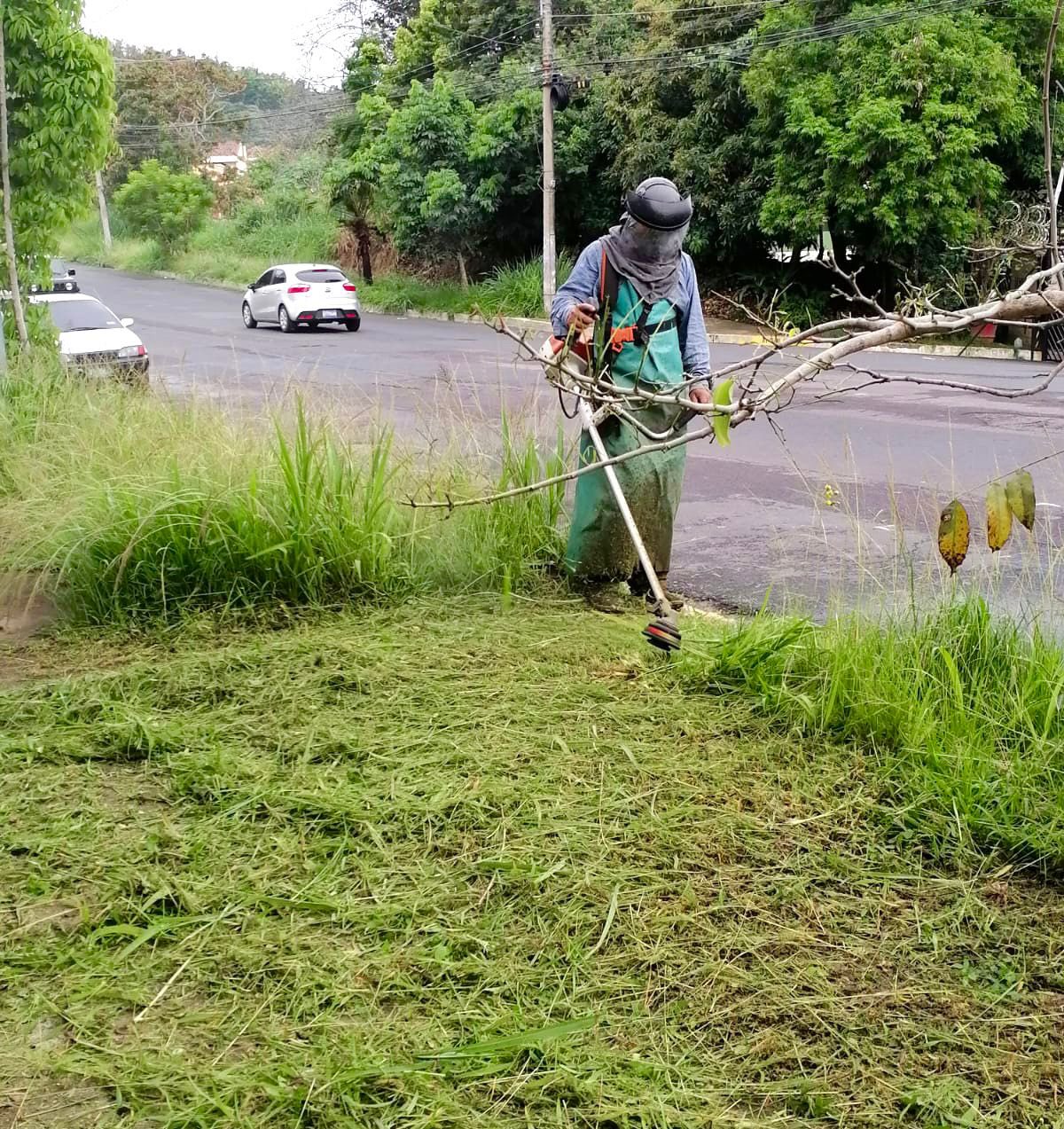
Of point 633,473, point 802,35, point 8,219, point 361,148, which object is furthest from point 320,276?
point 633,473

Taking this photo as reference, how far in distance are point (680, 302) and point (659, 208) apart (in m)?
0.42

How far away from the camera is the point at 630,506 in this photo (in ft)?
16.1

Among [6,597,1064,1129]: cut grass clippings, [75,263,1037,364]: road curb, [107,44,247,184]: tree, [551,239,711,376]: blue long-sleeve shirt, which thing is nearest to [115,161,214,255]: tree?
[107,44,247,184]: tree

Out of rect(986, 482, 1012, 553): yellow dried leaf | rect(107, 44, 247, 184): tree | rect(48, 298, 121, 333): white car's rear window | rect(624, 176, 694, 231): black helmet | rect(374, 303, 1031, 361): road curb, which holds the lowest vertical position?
rect(374, 303, 1031, 361): road curb

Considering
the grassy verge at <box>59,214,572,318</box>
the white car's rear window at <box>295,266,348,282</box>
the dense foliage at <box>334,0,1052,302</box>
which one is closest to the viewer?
the dense foliage at <box>334,0,1052,302</box>

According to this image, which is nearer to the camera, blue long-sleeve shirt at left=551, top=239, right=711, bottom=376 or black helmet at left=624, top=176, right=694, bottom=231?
black helmet at left=624, top=176, right=694, bottom=231

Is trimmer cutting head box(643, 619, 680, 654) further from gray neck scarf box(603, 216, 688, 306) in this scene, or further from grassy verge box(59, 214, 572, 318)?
grassy verge box(59, 214, 572, 318)

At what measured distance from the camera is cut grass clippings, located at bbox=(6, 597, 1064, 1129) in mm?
2207

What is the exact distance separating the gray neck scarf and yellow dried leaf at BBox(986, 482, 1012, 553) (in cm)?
310

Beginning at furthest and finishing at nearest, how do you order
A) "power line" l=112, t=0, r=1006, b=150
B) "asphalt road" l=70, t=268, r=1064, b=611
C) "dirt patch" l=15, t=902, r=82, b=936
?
"power line" l=112, t=0, r=1006, b=150 → "asphalt road" l=70, t=268, r=1064, b=611 → "dirt patch" l=15, t=902, r=82, b=936

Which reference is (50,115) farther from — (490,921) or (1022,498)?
(1022,498)

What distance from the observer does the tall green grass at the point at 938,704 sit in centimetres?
306

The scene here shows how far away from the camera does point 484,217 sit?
2494 centimetres

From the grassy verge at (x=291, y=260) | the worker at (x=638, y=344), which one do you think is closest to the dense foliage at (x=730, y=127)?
the grassy verge at (x=291, y=260)
